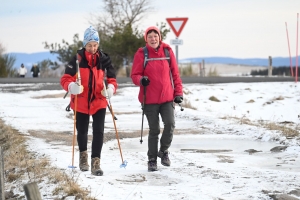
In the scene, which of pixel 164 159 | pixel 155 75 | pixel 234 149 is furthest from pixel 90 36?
pixel 234 149

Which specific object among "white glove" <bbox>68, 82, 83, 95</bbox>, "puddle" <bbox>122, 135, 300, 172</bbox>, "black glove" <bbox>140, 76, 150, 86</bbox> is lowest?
"puddle" <bbox>122, 135, 300, 172</bbox>

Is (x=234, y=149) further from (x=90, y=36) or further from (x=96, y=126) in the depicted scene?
(x=90, y=36)

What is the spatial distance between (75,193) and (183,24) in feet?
42.8

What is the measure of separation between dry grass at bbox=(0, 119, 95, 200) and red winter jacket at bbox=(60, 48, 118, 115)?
856mm

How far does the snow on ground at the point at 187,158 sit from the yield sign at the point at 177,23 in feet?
8.03

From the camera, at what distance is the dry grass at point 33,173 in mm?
6691

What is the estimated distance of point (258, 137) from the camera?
440 inches

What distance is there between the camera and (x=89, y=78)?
7.89 metres

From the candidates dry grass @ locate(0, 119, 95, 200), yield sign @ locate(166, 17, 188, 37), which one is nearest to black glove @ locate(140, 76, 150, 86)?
dry grass @ locate(0, 119, 95, 200)

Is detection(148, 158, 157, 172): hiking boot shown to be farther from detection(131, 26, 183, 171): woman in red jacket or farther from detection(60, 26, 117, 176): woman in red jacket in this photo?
detection(60, 26, 117, 176): woman in red jacket

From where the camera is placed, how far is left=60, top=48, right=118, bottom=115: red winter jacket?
7859 millimetres

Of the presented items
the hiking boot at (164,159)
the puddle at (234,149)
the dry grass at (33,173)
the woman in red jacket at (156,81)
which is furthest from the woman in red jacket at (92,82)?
the puddle at (234,149)

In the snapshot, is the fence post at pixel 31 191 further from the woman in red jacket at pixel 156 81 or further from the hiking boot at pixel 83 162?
the woman in red jacket at pixel 156 81

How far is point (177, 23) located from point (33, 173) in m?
11.9
